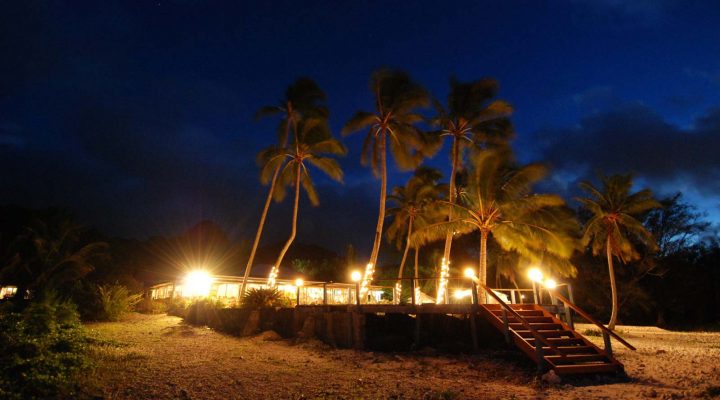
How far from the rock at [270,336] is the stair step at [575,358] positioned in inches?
374

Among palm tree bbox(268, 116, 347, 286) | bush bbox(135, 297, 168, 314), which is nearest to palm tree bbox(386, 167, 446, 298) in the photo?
palm tree bbox(268, 116, 347, 286)

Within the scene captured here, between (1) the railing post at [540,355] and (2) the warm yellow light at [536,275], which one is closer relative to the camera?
(1) the railing post at [540,355]

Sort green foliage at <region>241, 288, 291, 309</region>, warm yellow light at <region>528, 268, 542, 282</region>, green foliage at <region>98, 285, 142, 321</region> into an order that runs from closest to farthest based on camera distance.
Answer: warm yellow light at <region>528, 268, 542, 282</region> < green foliage at <region>241, 288, 291, 309</region> < green foliage at <region>98, 285, 142, 321</region>

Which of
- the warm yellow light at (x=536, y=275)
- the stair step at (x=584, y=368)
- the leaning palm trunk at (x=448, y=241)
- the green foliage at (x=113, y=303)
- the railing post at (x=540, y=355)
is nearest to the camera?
the stair step at (x=584, y=368)

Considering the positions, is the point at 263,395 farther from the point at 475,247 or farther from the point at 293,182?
the point at 475,247

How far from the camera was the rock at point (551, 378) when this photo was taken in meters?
9.13

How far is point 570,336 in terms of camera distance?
11.5 m

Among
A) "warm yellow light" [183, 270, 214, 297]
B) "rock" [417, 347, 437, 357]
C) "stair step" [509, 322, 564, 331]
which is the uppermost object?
"warm yellow light" [183, 270, 214, 297]

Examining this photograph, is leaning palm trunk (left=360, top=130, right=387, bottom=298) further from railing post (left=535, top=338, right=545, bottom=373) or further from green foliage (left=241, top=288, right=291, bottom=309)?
railing post (left=535, top=338, right=545, bottom=373)

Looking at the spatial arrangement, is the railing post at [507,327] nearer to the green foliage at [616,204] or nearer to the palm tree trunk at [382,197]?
the palm tree trunk at [382,197]

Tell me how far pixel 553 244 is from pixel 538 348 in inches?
348

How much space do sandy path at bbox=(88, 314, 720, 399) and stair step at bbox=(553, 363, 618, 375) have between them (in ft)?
0.73

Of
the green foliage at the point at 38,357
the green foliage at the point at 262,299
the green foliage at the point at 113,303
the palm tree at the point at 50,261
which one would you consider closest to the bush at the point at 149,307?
the green foliage at the point at 113,303

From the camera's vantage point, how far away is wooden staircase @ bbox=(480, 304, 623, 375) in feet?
31.9
